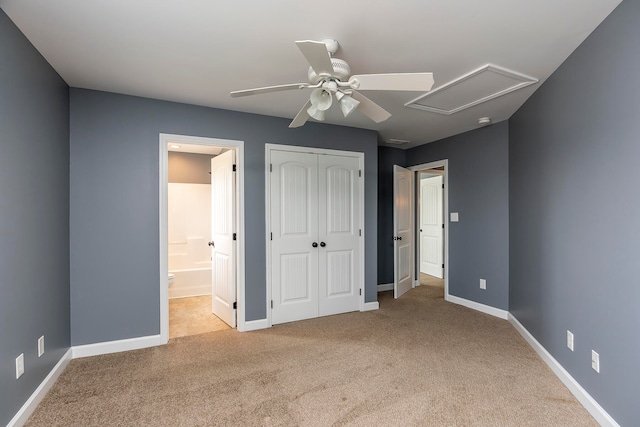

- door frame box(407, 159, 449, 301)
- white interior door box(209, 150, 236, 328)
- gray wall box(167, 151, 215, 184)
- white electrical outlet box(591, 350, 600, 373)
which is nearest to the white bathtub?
white interior door box(209, 150, 236, 328)

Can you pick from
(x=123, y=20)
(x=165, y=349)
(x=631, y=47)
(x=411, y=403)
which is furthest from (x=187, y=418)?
(x=631, y=47)

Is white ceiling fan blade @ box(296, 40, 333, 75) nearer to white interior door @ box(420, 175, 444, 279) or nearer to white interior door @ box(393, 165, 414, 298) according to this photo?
white interior door @ box(393, 165, 414, 298)

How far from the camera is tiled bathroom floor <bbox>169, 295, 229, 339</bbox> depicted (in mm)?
3439

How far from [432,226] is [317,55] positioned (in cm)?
559

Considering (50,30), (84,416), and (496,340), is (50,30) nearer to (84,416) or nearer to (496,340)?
(84,416)

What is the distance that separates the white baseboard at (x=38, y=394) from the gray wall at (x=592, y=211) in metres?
3.38

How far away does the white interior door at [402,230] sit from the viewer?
4625 mm

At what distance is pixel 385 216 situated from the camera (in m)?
5.15

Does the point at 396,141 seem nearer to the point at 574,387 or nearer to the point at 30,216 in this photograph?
the point at 574,387

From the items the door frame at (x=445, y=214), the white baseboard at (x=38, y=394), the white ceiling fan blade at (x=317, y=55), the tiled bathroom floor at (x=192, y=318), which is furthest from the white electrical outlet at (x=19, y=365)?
the door frame at (x=445, y=214)

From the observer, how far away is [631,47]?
1615mm

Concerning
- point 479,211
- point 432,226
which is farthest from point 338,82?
point 432,226

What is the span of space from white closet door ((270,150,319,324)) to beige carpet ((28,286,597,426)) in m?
0.37

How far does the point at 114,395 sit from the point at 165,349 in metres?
0.73
